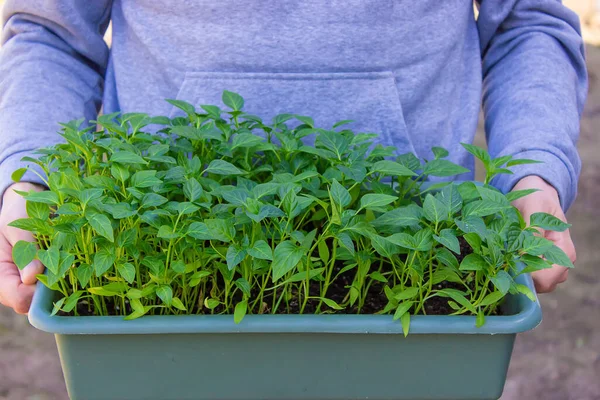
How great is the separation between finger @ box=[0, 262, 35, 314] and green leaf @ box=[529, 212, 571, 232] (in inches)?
21.0

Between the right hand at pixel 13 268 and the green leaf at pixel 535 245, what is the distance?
0.49 metres

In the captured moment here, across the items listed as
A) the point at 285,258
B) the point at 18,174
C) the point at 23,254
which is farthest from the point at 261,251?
the point at 18,174

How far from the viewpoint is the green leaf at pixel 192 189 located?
707mm

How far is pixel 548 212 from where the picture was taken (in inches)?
34.3

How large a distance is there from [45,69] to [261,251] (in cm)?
52

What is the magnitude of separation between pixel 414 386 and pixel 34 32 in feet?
2.40

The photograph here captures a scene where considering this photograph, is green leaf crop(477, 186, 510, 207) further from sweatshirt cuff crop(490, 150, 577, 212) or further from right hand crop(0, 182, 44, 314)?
right hand crop(0, 182, 44, 314)

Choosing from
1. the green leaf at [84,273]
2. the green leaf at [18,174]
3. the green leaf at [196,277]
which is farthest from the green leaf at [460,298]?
the green leaf at [18,174]

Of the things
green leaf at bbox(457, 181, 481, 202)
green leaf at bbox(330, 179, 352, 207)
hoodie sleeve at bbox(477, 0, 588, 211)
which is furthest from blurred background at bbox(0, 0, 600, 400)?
green leaf at bbox(330, 179, 352, 207)

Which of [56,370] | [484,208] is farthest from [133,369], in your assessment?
[56,370]

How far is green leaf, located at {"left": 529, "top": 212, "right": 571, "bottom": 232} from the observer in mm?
711

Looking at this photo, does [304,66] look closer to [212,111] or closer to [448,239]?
[212,111]

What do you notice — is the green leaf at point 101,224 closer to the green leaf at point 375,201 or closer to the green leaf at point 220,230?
the green leaf at point 220,230

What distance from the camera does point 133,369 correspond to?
0.68 m
